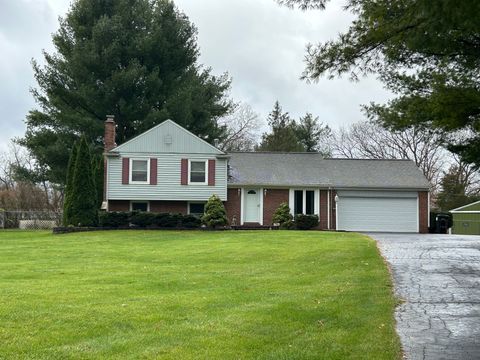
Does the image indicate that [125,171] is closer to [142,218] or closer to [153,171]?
[153,171]

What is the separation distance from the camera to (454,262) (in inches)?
523

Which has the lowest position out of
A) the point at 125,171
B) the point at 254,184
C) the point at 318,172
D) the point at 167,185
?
the point at 167,185

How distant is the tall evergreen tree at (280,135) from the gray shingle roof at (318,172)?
745 inches

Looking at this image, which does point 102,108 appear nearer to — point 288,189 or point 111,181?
point 111,181

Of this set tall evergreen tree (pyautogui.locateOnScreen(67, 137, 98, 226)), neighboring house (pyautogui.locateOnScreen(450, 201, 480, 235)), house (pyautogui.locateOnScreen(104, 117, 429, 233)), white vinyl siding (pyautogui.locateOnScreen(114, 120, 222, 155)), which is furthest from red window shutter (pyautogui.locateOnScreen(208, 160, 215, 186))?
neighboring house (pyautogui.locateOnScreen(450, 201, 480, 235))

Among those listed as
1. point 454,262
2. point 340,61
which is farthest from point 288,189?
point 340,61

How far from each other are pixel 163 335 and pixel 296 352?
1.42m

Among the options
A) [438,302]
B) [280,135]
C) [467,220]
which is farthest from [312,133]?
[438,302]

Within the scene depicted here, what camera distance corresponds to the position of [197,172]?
29031mm

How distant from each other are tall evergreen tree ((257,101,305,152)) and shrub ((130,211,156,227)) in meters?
26.8

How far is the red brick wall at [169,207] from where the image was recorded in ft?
96.8

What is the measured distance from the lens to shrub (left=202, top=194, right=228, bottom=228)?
85.6ft

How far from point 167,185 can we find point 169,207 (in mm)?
1477

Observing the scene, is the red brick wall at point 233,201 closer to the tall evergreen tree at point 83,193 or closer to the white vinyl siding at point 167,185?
the white vinyl siding at point 167,185
